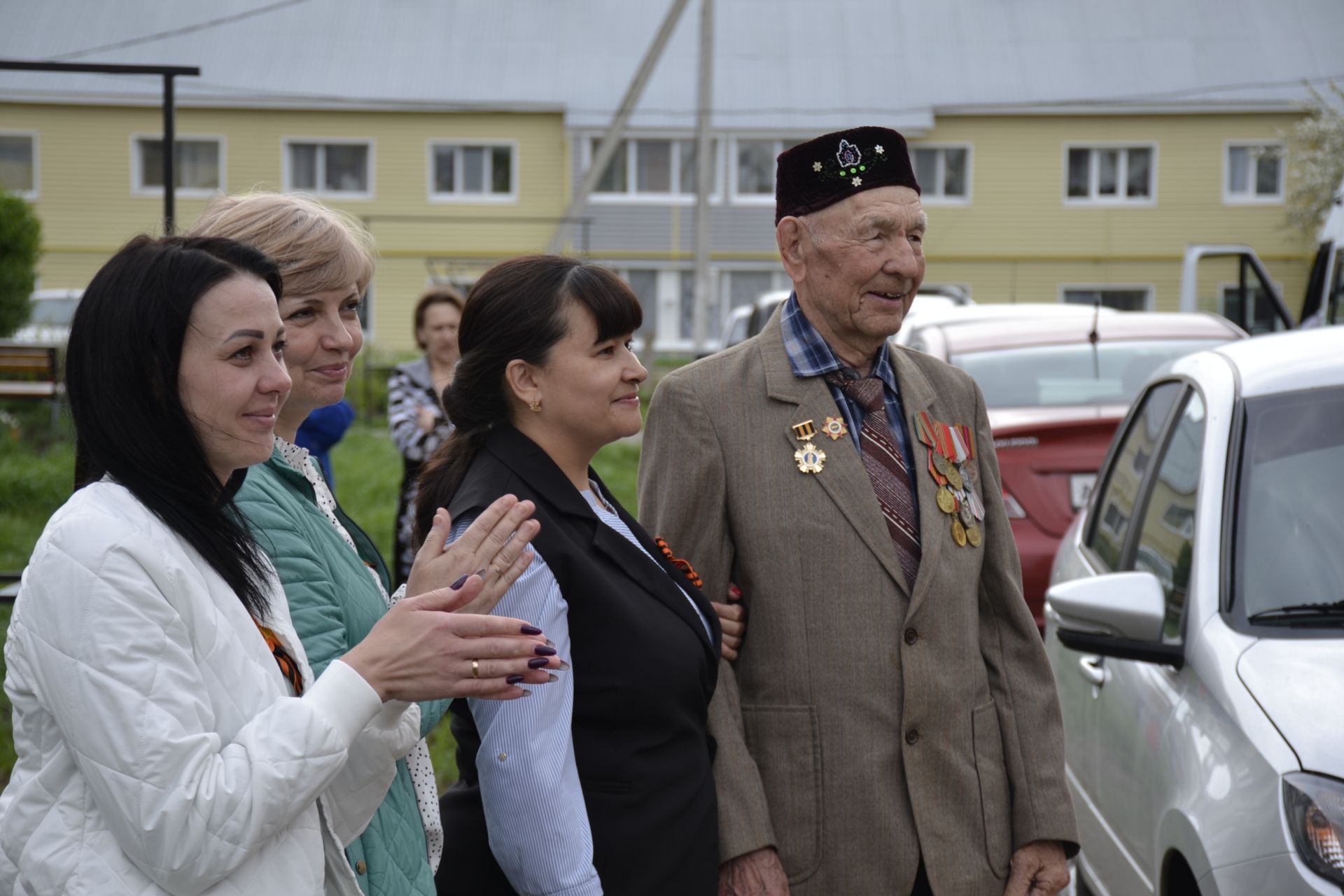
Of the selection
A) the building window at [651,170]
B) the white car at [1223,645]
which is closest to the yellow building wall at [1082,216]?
the building window at [651,170]

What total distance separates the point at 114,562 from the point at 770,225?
3325cm

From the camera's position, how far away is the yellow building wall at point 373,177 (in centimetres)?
3353

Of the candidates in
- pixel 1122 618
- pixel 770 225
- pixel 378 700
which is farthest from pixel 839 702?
pixel 770 225

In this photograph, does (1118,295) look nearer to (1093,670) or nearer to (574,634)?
(1093,670)

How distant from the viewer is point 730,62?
35344mm

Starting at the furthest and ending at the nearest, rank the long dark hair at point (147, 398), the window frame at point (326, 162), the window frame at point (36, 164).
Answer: the window frame at point (326, 162), the window frame at point (36, 164), the long dark hair at point (147, 398)

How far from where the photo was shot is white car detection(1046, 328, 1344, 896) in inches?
106

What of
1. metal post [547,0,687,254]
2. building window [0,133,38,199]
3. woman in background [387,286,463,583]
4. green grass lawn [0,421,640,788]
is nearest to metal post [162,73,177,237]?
woman in background [387,286,463,583]

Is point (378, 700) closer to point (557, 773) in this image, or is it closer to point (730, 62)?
point (557, 773)

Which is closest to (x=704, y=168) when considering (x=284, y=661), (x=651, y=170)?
(x=651, y=170)

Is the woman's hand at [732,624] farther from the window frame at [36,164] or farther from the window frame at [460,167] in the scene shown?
the window frame at [36,164]

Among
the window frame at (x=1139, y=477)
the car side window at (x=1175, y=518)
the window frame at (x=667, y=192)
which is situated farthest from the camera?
the window frame at (x=667, y=192)

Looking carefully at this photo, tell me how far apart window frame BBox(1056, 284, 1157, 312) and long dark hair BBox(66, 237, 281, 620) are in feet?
111

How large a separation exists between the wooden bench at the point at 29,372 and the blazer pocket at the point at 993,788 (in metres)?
11.2
